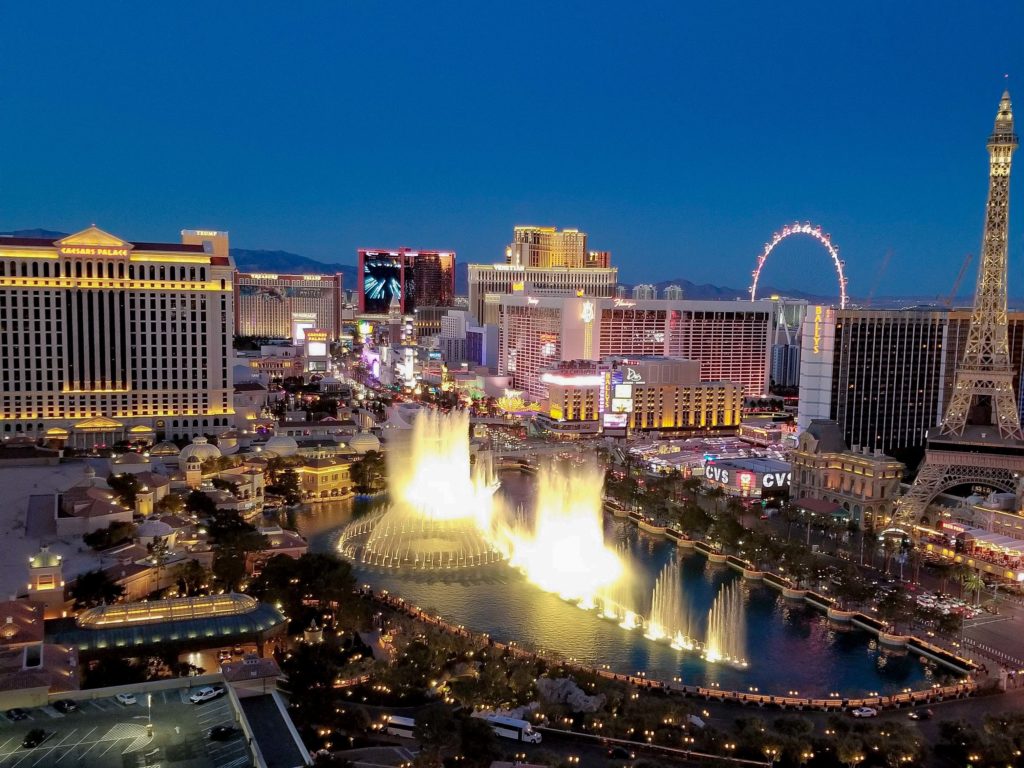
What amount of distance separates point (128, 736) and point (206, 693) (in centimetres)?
188

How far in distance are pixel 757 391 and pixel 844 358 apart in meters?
25.9

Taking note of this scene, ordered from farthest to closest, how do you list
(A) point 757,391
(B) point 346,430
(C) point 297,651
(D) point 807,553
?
(A) point 757,391 → (B) point 346,430 → (D) point 807,553 → (C) point 297,651

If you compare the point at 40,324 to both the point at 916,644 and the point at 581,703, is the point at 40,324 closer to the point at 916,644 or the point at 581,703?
the point at 581,703

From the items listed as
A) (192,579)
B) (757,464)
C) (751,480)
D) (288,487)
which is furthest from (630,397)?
(192,579)

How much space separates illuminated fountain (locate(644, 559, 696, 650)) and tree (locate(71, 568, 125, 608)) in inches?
584

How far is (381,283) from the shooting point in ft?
480

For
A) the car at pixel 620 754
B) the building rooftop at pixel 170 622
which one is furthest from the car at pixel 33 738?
the car at pixel 620 754

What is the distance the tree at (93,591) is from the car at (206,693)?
9112 millimetres

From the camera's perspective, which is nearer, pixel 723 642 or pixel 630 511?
pixel 723 642

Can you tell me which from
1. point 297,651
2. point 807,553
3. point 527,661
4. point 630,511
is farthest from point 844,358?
point 297,651

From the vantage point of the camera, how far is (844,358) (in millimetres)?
50188

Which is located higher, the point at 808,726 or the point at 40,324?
the point at 40,324

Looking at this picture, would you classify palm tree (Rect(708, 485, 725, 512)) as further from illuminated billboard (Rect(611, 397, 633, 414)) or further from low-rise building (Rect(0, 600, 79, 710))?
low-rise building (Rect(0, 600, 79, 710))

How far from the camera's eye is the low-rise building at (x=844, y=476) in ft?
132
